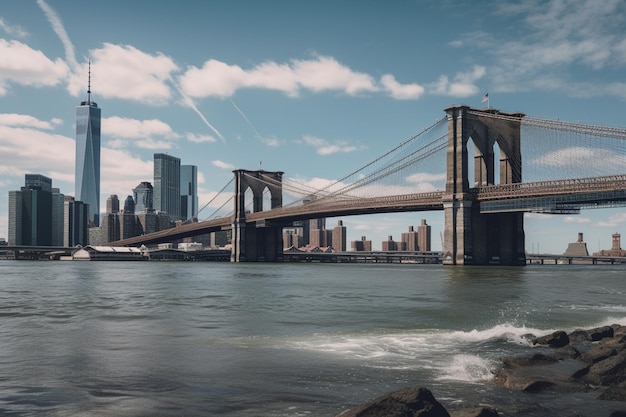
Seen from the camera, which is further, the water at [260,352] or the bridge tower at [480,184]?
the bridge tower at [480,184]

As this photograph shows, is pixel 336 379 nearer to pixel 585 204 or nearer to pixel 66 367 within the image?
pixel 66 367

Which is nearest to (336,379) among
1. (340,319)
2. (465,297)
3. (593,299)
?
(340,319)

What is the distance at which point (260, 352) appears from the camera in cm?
1717

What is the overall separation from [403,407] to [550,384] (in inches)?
183

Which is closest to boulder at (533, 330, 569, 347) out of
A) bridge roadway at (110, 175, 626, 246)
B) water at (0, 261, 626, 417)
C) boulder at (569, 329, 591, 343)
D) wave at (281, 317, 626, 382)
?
wave at (281, 317, 626, 382)

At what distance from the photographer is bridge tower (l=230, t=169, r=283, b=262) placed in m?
134

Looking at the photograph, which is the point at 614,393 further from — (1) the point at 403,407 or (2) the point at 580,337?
(2) the point at 580,337

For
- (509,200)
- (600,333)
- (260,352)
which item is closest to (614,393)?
(600,333)

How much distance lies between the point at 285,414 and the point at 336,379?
2.90 meters

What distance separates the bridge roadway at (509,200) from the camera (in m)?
69.1

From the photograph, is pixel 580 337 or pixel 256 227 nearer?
Answer: pixel 580 337

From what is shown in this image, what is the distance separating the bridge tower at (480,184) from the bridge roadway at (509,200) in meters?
2.72

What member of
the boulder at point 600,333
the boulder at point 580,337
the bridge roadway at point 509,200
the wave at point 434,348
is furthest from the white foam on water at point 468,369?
the bridge roadway at point 509,200

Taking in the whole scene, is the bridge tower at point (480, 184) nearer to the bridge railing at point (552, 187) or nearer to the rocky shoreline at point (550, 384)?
the bridge railing at point (552, 187)
